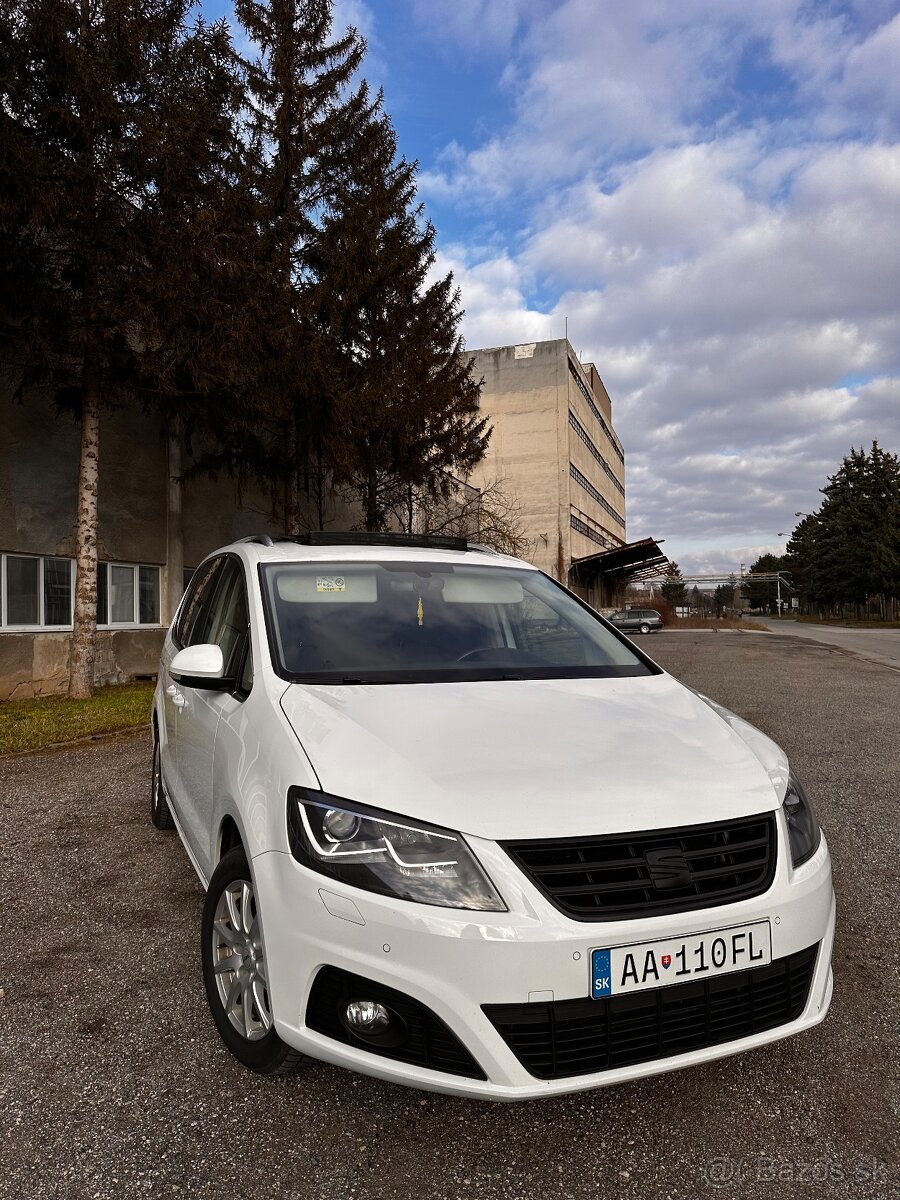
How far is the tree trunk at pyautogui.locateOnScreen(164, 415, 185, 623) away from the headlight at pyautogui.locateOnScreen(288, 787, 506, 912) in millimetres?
14320

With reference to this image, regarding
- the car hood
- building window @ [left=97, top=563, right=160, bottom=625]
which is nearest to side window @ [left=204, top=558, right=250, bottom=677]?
the car hood

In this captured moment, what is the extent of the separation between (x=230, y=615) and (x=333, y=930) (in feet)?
6.05

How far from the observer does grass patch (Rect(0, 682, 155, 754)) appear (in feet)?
27.4

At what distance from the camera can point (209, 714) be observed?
312 centimetres

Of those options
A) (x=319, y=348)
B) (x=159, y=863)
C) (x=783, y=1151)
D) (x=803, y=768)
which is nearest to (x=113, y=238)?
(x=319, y=348)

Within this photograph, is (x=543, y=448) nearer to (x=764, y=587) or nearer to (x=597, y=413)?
(x=597, y=413)

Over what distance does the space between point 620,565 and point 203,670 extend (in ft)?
192

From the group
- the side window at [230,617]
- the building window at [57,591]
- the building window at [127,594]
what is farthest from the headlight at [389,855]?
the building window at [127,594]

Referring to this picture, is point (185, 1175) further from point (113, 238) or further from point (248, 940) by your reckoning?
point (113, 238)

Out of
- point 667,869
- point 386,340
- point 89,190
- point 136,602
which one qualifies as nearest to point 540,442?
point 386,340

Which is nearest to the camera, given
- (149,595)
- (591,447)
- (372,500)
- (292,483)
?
(149,595)

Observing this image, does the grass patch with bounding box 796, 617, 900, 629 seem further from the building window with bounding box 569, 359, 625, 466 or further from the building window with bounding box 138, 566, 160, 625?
the building window with bounding box 138, 566, 160, 625

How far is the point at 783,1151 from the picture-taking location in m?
2.07

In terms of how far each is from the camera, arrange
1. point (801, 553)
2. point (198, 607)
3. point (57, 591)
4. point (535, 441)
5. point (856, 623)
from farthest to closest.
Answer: point (801, 553) < point (856, 623) < point (535, 441) < point (57, 591) < point (198, 607)
